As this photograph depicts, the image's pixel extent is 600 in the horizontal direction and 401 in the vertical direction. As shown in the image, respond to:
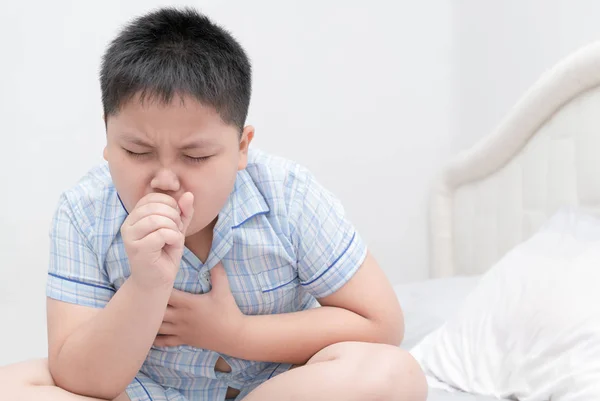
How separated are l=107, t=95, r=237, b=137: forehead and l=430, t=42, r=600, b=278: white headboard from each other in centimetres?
98

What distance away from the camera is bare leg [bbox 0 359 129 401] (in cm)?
84

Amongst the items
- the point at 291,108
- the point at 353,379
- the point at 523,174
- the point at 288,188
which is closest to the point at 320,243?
the point at 288,188

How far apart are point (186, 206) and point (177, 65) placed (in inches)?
6.2

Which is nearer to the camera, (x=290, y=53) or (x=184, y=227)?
(x=184, y=227)

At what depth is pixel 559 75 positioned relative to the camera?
5.41 ft

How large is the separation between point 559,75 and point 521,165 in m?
0.27

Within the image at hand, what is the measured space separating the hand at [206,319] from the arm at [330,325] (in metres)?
0.02

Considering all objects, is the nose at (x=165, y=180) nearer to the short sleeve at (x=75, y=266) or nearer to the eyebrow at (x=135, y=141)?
the eyebrow at (x=135, y=141)

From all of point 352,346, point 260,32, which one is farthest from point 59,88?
point 352,346

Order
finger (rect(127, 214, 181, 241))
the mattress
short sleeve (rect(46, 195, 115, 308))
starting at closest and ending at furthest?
1. finger (rect(127, 214, 181, 241))
2. short sleeve (rect(46, 195, 115, 308))
3. the mattress

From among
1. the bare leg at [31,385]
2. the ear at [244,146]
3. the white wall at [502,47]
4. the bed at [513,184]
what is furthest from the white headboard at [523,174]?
the bare leg at [31,385]

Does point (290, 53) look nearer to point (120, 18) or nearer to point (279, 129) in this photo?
point (279, 129)

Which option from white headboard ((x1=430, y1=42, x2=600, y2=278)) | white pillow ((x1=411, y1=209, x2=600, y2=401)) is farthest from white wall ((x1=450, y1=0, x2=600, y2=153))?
white pillow ((x1=411, y1=209, x2=600, y2=401))

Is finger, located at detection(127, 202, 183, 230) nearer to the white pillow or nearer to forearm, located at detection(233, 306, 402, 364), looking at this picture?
forearm, located at detection(233, 306, 402, 364)
